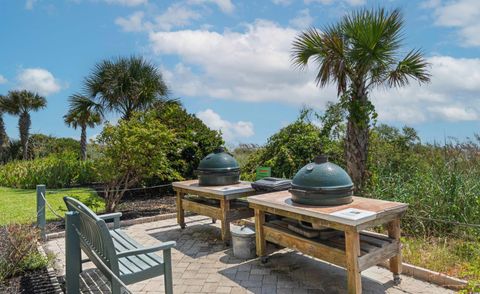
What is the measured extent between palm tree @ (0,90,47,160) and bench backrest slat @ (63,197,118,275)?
2078cm

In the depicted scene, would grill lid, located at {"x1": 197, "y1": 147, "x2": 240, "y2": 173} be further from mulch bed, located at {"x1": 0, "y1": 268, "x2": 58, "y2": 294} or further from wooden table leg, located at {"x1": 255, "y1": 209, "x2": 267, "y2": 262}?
Answer: mulch bed, located at {"x1": 0, "y1": 268, "x2": 58, "y2": 294}

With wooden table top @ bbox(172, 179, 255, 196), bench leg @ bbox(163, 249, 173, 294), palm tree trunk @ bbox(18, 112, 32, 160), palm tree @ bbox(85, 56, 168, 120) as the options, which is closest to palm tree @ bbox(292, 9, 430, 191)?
wooden table top @ bbox(172, 179, 255, 196)

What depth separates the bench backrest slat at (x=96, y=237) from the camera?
2.52 metres

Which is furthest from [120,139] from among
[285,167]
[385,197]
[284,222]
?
[385,197]

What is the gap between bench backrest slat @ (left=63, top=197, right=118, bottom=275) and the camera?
2516mm

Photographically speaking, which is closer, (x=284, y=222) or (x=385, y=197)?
(x=284, y=222)

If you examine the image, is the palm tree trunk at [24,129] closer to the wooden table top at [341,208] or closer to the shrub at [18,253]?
the shrub at [18,253]

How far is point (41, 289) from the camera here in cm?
340

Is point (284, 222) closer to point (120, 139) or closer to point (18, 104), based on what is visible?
point (120, 139)

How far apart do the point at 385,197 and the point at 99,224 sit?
4.27 m

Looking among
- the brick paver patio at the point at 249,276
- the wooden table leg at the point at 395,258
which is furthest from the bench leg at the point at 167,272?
the wooden table leg at the point at 395,258

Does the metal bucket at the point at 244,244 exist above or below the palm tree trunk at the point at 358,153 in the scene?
below

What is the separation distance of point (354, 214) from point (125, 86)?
34.6 feet

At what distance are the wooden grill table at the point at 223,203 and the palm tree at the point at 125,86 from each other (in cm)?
689
